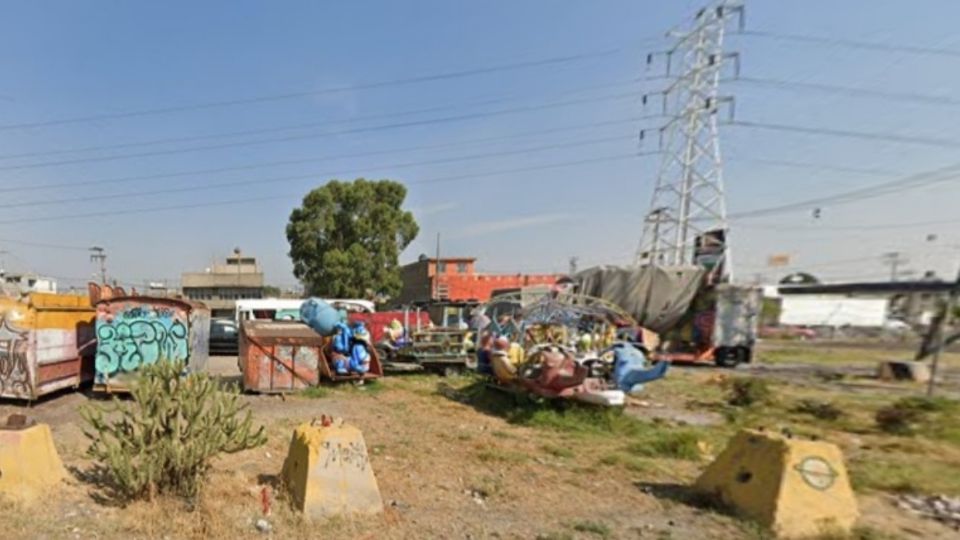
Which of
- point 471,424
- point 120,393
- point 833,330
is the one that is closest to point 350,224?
point 120,393

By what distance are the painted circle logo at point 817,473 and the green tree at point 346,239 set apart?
1240 inches

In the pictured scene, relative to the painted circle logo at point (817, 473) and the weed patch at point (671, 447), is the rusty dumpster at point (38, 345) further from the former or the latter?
the painted circle logo at point (817, 473)

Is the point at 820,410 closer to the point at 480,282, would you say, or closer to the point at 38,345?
the point at 38,345

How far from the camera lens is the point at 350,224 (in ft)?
117

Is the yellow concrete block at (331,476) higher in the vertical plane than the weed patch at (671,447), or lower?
higher

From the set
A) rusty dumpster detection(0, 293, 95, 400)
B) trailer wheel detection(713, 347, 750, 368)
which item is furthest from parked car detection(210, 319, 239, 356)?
trailer wheel detection(713, 347, 750, 368)

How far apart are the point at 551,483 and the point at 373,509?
82.2 inches

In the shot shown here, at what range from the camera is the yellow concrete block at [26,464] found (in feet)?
15.9

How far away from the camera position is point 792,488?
4883 millimetres

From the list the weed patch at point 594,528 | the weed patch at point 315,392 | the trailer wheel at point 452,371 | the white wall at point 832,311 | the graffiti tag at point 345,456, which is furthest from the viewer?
the white wall at point 832,311

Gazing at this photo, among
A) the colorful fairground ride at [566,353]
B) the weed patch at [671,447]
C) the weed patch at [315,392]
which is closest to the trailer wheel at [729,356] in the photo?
the colorful fairground ride at [566,353]

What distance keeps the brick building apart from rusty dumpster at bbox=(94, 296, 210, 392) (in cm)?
4124

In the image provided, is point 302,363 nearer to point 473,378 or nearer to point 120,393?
point 120,393

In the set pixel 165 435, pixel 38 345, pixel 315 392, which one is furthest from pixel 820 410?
pixel 38 345
